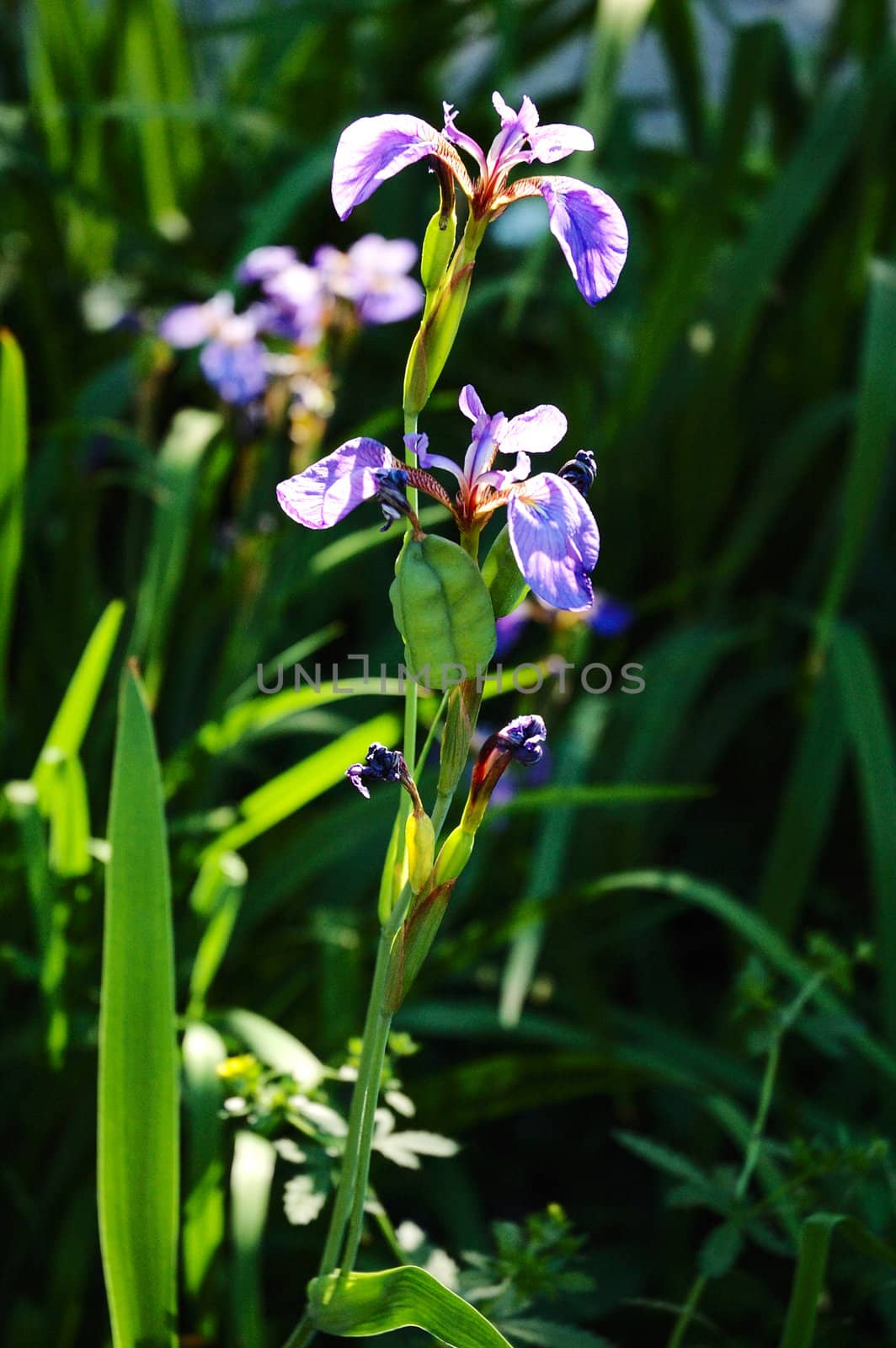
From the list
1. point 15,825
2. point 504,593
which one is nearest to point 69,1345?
point 15,825

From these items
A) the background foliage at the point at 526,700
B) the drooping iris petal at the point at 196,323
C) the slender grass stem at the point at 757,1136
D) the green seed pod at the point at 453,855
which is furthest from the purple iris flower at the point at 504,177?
the drooping iris petal at the point at 196,323

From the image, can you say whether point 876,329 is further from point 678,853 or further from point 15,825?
point 15,825

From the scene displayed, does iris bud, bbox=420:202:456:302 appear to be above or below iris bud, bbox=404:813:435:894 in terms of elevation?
above

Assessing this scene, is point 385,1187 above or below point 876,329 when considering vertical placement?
below

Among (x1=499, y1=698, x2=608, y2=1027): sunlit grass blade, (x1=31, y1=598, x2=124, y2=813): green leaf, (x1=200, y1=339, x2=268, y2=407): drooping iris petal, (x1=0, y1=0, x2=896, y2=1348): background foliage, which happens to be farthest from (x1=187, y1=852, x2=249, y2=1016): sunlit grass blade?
(x1=200, y1=339, x2=268, y2=407): drooping iris petal

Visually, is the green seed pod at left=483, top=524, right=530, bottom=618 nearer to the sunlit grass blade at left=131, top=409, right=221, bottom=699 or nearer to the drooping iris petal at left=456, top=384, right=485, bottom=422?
the drooping iris petal at left=456, top=384, right=485, bottom=422

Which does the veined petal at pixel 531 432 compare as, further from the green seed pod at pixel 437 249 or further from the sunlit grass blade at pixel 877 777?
the sunlit grass blade at pixel 877 777
